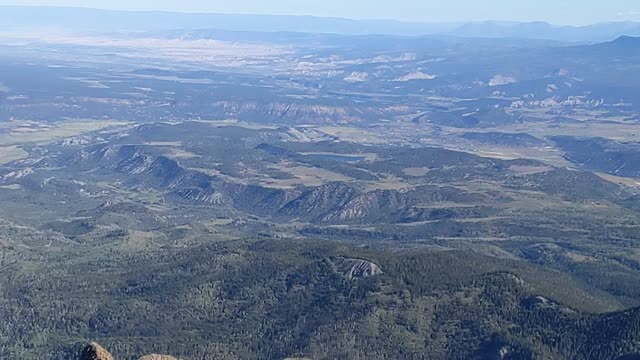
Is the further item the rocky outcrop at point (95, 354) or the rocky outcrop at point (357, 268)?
the rocky outcrop at point (357, 268)

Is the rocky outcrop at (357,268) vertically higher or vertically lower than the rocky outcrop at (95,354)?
lower

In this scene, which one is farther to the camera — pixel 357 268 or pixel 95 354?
pixel 357 268

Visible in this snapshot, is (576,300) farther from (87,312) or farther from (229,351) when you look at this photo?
(87,312)

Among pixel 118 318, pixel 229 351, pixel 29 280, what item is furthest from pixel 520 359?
pixel 29 280

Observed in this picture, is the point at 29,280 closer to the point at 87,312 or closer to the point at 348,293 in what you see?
the point at 87,312

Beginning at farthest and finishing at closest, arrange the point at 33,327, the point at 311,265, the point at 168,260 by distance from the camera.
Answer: the point at 168,260 → the point at 311,265 → the point at 33,327

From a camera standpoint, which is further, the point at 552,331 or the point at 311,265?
the point at 311,265

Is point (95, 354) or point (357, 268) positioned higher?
point (95, 354)

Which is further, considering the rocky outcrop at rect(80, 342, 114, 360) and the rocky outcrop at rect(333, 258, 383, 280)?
the rocky outcrop at rect(333, 258, 383, 280)

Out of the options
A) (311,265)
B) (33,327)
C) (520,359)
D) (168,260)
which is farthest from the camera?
(168,260)

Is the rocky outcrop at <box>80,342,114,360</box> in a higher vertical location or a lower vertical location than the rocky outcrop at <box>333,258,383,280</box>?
higher
